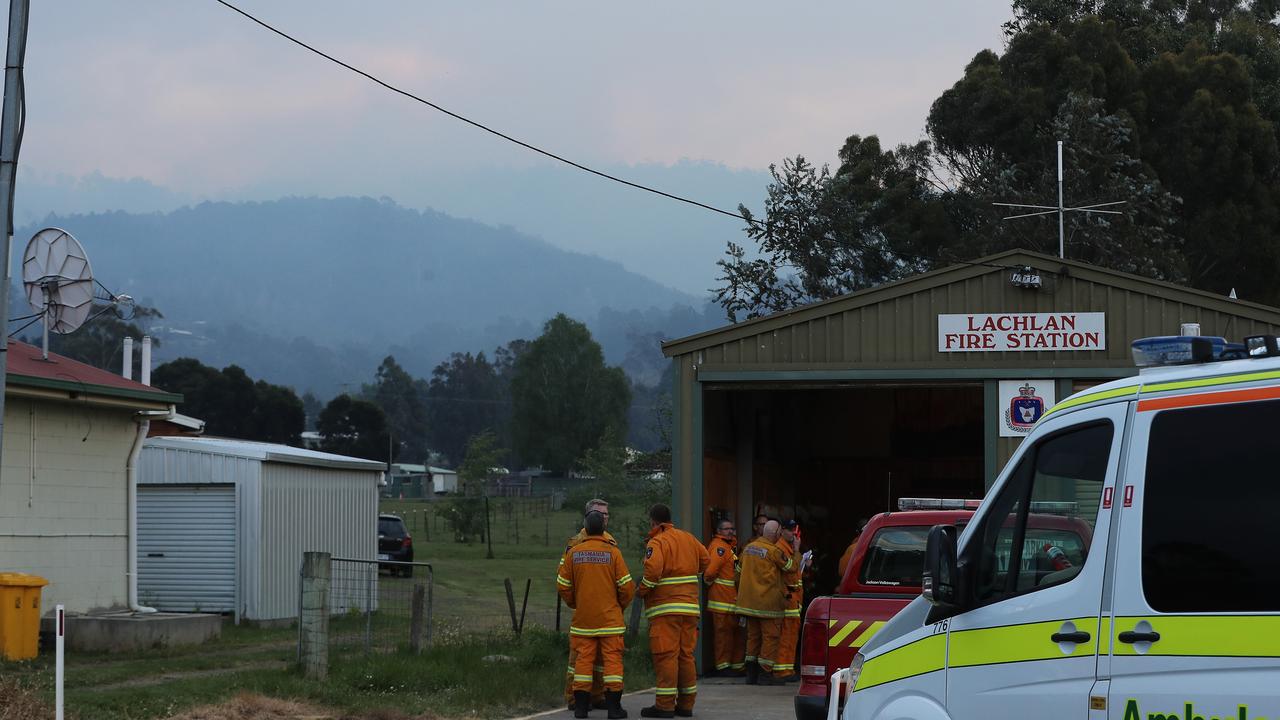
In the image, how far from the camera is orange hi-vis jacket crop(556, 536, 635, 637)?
12109 millimetres

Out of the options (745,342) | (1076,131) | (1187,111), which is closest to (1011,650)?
(745,342)

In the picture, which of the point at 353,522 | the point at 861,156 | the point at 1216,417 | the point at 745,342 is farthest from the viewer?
the point at 861,156

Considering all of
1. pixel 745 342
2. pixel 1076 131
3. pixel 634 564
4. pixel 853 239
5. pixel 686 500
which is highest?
pixel 1076 131

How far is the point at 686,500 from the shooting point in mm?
→ 16688

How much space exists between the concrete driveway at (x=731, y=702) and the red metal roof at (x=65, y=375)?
24.5 feet

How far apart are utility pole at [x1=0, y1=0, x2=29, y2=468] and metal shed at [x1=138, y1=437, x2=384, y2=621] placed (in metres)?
11.2

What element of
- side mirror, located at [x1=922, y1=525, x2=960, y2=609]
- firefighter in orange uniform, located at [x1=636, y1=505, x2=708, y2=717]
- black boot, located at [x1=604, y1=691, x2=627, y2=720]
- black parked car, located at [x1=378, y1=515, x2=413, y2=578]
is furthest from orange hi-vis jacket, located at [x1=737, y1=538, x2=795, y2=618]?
black parked car, located at [x1=378, y1=515, x2=413, y2=578]

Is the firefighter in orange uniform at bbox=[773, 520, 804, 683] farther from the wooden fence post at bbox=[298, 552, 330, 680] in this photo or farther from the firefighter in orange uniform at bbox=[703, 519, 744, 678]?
the wooden fence post at bbox=[298, 552, 330, 680]

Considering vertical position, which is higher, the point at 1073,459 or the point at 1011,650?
the point at 1073,459

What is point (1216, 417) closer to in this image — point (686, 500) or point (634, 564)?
point (686, 500)

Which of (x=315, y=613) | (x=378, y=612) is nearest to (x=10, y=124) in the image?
(x=315, y=613)

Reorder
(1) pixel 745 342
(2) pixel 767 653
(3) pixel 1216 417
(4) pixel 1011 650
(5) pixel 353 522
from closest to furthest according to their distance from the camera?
1. (3) pixel 1216 417
2. (4) pixel 1011 650
3. (2) pixel 767 653
4. (1) pixel 745 342
5. (5) pixel 353 522

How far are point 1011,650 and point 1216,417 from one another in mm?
1327

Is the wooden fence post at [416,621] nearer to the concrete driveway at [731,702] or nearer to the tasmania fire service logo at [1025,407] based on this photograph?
the concrete driveway at [731,702]
